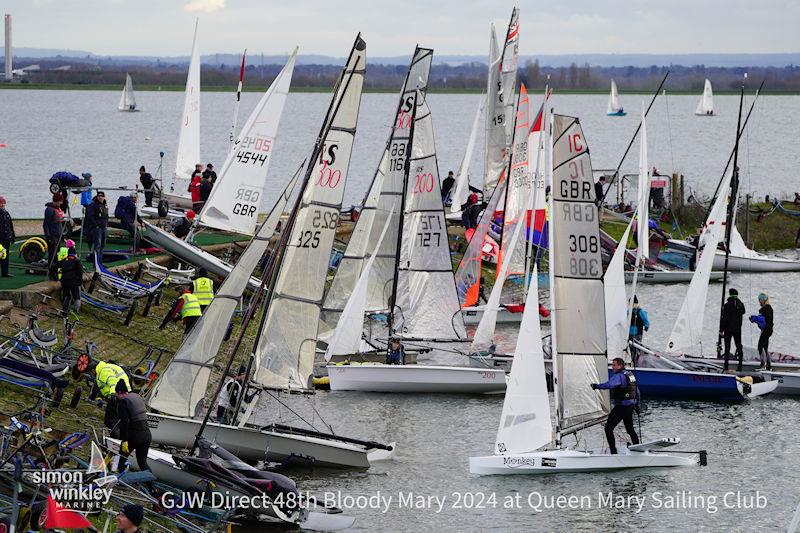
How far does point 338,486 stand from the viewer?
20688mm

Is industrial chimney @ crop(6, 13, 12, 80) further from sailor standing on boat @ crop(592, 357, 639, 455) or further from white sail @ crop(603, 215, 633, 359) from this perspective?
sailor standing on boat @ crop(592, 357, 639, 455)

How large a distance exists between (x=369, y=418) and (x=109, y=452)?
7.68m

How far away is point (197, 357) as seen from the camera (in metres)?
20.6

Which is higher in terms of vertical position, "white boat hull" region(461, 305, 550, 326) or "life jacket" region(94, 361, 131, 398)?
"life jacket" region(94, 361, 131, 398)

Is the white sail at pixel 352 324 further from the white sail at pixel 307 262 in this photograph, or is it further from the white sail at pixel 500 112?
the white sail at pixel 500 112

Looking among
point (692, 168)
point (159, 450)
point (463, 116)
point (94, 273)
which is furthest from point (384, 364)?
point (463, 116)

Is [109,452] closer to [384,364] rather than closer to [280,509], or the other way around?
[280,509]

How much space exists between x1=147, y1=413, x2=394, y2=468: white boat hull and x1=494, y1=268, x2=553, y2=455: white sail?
8.00 ft

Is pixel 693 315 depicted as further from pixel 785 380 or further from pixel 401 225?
pixel 401 225

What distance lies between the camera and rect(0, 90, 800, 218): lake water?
72250 mm

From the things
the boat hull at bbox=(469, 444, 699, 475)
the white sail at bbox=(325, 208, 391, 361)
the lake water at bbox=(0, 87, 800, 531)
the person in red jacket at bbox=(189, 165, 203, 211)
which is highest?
the person in red jacket at bbox=(189, 165, 203, 211)

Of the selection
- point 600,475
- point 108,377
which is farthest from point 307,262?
point 600,475

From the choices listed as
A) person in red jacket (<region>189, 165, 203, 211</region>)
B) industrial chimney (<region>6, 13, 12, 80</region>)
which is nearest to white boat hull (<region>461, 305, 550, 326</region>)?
person in red jacket (<region>189, 165, 203, 211</region>)

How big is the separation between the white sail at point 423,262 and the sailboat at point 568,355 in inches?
265
